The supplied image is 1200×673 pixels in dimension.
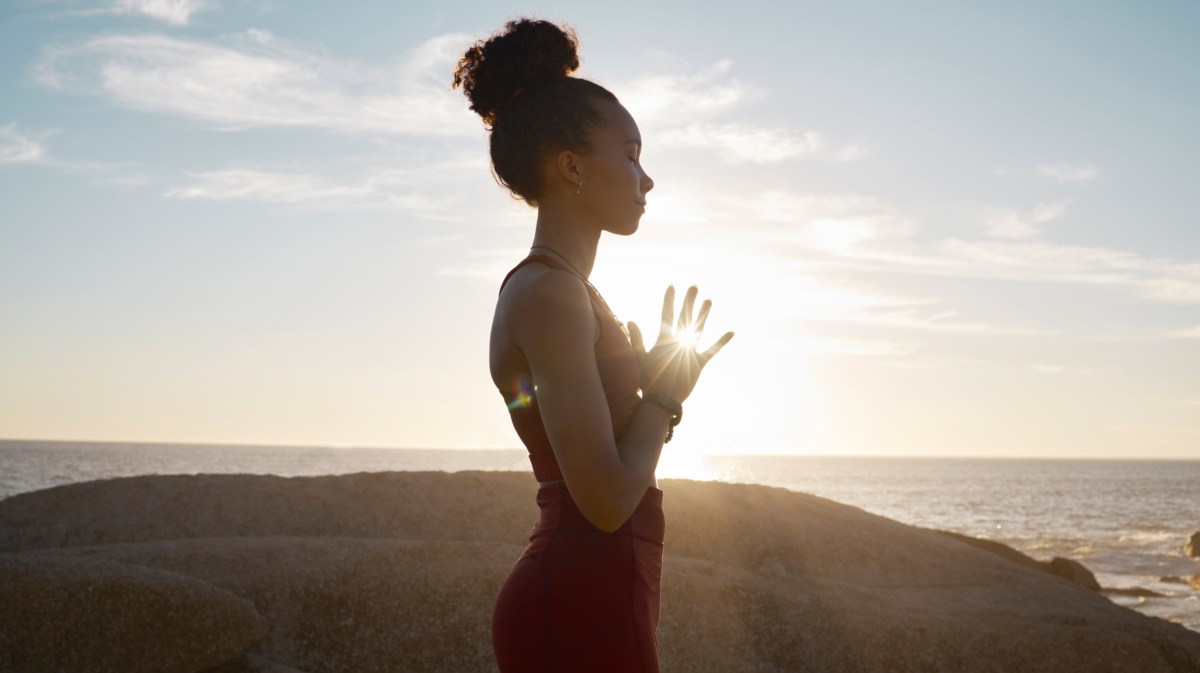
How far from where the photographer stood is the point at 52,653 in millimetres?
6676

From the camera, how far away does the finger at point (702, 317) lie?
2.69 meters

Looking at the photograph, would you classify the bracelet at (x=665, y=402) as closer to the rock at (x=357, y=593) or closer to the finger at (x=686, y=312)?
the finger at (x=686, y=312)

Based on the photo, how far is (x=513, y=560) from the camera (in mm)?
9109

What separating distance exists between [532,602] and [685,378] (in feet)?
2.16

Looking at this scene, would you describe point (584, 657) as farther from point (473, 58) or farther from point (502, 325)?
point (473, 58)

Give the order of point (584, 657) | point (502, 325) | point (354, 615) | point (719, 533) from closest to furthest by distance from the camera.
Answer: point (584, 657) → point (502, 325) → point (354, 615) → point (719, 533)

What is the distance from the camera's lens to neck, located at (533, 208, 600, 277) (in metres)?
2.75

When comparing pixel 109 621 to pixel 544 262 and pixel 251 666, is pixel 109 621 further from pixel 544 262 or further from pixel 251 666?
pixel 544 262

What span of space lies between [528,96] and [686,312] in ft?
2.48

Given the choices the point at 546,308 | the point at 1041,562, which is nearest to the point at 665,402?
the point at 546,308

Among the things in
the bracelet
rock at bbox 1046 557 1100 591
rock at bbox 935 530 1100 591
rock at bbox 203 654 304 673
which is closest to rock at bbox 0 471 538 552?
rock at bbox 203 654 304 673

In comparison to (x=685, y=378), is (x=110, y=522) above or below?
below

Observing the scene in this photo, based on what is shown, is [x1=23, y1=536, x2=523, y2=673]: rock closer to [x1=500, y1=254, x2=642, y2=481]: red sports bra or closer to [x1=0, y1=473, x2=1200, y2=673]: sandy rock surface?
[x1=0, y1=473, x2=1200, y2=673]: sandy rock surface

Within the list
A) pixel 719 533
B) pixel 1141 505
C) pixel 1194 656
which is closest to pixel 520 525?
pixel 719 533
